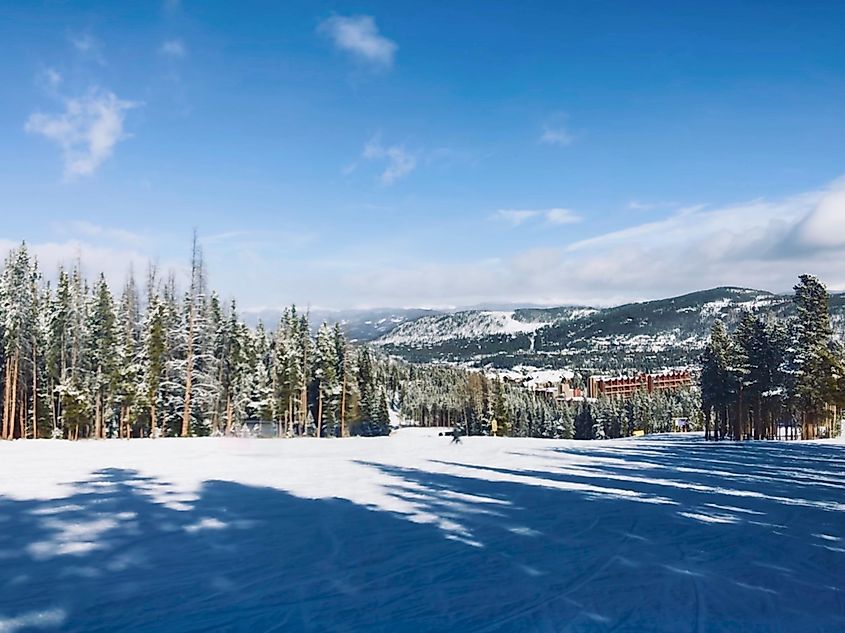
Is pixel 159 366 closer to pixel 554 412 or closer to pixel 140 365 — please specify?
pixel 140 365

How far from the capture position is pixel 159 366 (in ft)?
164

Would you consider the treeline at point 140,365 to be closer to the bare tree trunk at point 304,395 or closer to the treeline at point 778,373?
the bare tree trunk at point 304,395

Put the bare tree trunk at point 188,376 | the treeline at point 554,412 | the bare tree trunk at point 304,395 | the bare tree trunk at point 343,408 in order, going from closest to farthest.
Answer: the bare tree trunk at point 188,376 → the bare tree trunk at point 343,408 → the bare tree trunk at point 304,395 → the treeline at point 554,412

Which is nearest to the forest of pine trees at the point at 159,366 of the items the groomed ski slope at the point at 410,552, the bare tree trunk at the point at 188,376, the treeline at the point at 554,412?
the bare tree trunk at the point at 188,376

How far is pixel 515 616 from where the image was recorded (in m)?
6.68

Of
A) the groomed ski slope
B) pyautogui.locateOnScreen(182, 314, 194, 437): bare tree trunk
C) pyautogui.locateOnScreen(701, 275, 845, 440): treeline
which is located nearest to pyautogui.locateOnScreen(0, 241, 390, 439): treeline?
pyautogui.locateOnScreen(182, 314, 194, 437): bare tree trunk

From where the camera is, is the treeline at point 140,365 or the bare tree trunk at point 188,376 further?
the treeline at point 140,365

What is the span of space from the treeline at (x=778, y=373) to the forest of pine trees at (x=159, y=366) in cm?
3583

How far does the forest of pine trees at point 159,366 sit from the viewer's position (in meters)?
47.5

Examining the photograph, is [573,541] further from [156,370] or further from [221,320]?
[221,320]

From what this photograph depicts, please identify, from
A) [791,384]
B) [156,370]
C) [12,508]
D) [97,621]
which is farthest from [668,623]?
[791,384]

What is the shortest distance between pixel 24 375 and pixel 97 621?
52288 millimetres

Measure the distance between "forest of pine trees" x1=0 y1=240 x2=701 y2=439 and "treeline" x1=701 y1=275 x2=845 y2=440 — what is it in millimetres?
35830

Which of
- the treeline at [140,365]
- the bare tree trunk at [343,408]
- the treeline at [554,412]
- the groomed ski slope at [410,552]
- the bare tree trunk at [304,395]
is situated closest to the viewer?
the groomed ski slope at [410,552]
